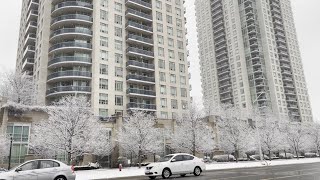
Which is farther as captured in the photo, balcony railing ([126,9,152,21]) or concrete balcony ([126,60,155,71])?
balcony railing ([126,9,152,21])

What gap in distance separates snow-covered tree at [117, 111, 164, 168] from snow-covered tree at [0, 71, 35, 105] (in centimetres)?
2499

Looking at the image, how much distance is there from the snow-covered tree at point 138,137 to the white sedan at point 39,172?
1161 inches

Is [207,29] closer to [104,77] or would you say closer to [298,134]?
[298,134]

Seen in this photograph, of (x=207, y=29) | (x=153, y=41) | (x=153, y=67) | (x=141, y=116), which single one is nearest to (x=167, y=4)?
(x=153, y=41)

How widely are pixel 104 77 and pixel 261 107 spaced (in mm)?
62456

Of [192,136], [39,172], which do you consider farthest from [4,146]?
[192,136]

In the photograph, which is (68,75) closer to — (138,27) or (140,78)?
(140,78)

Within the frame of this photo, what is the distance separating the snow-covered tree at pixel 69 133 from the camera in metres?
37.4

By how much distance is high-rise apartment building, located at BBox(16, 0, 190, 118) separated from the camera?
192ft

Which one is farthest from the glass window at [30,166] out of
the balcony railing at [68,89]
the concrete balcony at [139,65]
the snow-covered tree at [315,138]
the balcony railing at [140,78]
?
the snow-covered tree at [315,138]

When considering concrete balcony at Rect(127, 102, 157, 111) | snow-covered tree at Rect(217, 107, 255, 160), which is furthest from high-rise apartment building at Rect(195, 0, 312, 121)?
concrete balcony at Rect(127, 102, 157, 111)

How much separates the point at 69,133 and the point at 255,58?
85.5 m

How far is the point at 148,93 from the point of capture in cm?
6350

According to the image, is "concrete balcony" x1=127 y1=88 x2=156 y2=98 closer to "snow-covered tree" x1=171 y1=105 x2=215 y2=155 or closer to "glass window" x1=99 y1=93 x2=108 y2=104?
"glass window" x1=99 y1=93 x2=108 y2=104
